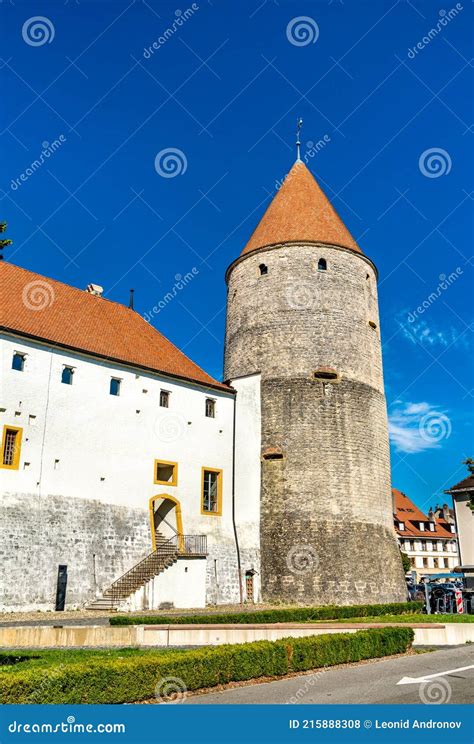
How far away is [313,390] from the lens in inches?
1181

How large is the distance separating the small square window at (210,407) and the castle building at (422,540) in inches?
1569

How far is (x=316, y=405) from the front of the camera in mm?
29797

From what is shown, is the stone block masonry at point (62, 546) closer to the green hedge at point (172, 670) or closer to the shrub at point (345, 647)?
the green hedge at point (172, 670)

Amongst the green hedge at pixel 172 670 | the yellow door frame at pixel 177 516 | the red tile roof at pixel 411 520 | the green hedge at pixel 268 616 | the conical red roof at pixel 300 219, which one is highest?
the conical red roof at pixel 300 219

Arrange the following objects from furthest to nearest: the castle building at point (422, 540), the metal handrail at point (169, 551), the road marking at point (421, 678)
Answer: the castle building at point (422, 540), the metal handrail at point (169, 551), the road marking at point (421, 678)

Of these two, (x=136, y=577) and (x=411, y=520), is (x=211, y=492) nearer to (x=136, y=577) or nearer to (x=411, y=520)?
(x=136, y=577)

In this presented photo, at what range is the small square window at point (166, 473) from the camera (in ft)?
85.8

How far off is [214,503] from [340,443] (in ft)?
21.1

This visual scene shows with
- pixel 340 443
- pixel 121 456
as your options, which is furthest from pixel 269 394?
pixel 121 456

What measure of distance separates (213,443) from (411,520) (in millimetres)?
45446

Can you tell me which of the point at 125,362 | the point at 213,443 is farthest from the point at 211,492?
the point at 125,362

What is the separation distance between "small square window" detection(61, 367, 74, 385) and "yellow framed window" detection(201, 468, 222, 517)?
7301mm

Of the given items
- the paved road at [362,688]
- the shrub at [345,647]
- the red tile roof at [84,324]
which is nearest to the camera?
the paved road at [362,688]

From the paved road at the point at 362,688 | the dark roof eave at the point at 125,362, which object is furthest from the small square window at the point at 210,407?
the paved road at the point at 362,688
